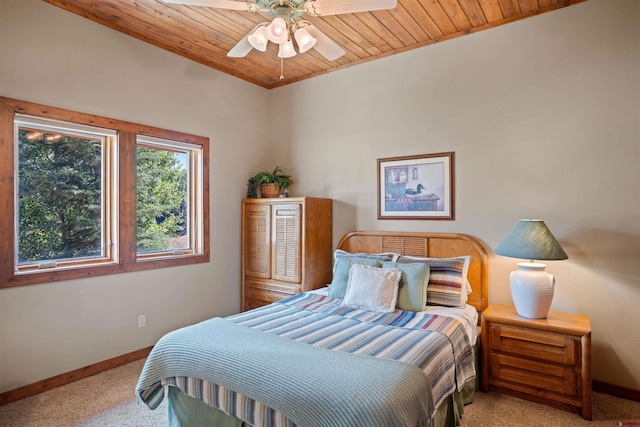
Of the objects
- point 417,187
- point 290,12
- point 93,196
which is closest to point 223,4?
point 290,12

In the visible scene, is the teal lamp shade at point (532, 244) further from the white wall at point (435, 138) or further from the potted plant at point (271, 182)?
the potted plant at point (271, 182)

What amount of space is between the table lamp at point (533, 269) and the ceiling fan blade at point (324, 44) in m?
1.89

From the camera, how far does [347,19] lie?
9.70 ft

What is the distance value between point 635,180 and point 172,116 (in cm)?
397

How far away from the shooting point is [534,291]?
2529 millimetres

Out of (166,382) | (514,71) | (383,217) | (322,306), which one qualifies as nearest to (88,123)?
(166,382)

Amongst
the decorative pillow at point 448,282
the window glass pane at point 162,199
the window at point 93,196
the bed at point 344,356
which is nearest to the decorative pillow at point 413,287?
the bed at point 344,356

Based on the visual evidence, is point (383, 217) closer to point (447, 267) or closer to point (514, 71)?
point (447, 267)

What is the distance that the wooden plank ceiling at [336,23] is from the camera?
280cm

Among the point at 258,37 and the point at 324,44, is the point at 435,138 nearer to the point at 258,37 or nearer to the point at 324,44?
the point at 324,44

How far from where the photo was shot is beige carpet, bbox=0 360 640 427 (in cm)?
228

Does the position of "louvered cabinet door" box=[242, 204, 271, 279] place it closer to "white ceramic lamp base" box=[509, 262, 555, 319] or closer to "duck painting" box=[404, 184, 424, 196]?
"duck painting" box=[404, 184, 424, 196]

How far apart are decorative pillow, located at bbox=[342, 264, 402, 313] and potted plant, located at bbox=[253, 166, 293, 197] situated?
5.46ft

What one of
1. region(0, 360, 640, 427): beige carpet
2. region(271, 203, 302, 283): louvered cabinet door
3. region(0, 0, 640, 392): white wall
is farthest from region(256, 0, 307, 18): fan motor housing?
region(0, 360, 640, 427): beige carpet
